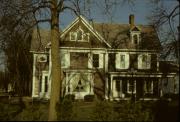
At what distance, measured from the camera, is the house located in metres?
45.2

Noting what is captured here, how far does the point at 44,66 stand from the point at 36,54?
5.96 ft

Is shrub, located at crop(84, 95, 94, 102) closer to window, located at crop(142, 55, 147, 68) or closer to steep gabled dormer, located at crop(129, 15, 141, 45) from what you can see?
window, located at crop(142, 55, 147, 68)

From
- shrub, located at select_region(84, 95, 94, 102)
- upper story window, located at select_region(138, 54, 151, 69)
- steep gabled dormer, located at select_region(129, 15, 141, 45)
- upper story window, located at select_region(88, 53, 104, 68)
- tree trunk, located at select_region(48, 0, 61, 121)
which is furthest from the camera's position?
steep gabled dormer, located at select_region(129, 15, 141, 45)

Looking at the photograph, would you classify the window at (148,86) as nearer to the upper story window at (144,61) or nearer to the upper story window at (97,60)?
the upper story window at (144,61)

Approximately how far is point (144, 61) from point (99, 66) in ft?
21.1

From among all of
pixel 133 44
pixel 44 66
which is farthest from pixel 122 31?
pixel 44 66

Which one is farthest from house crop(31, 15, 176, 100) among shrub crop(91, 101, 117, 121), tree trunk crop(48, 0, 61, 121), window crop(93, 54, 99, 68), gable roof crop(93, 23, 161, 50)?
shrub crop(91, 101, 117, 121)

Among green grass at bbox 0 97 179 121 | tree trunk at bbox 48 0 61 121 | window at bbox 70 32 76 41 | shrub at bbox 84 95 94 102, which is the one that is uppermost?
window at bbox 70 32 76 41

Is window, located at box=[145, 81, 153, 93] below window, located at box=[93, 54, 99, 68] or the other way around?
below

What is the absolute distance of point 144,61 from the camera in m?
48.6

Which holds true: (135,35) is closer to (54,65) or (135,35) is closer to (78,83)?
(78,83)

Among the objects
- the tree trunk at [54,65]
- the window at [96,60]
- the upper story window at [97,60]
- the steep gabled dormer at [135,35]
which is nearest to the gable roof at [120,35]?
the steep gabled dormer at [135,35]

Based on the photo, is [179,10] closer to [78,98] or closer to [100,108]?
[100,108]

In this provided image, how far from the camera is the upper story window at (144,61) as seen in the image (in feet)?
158
